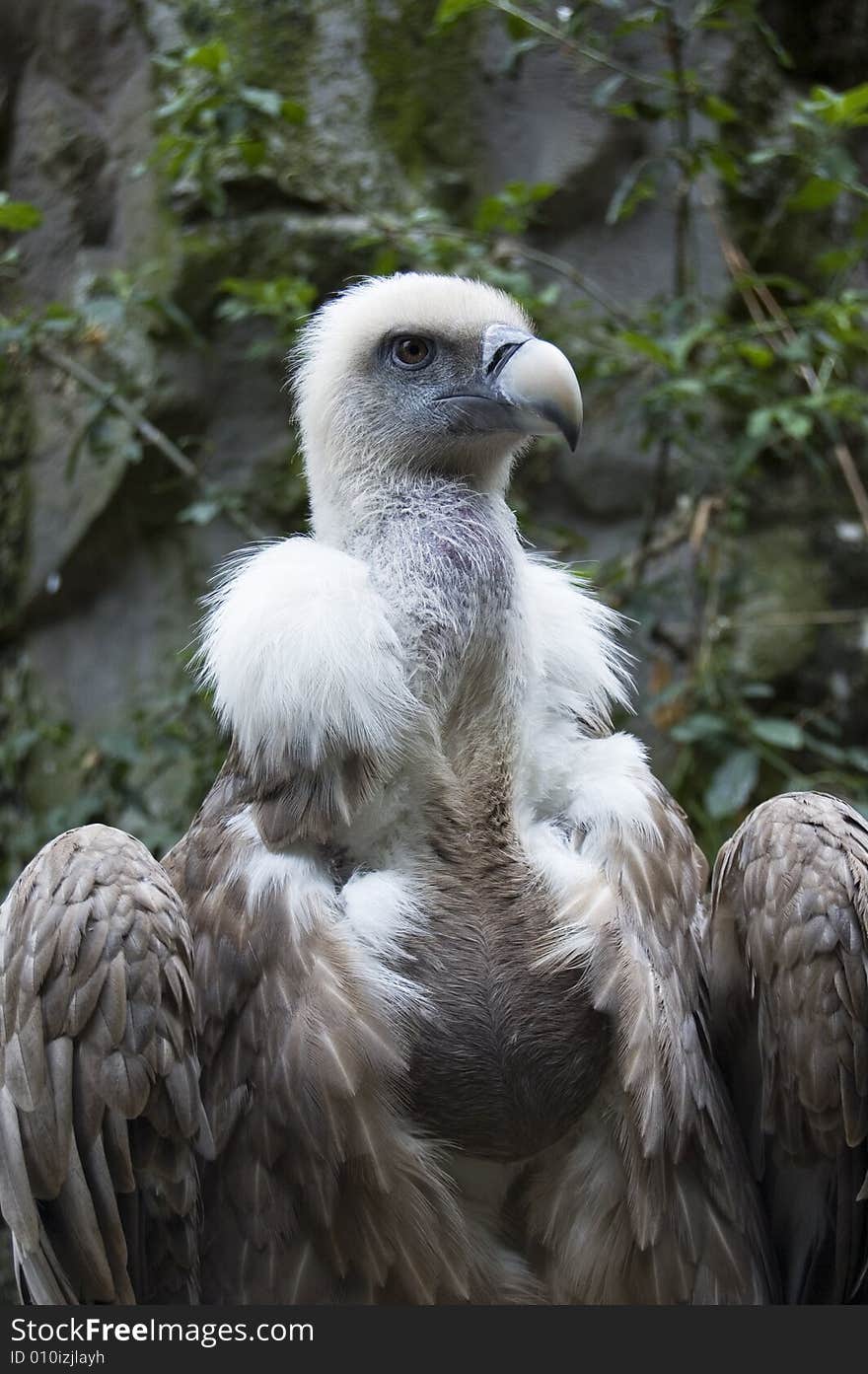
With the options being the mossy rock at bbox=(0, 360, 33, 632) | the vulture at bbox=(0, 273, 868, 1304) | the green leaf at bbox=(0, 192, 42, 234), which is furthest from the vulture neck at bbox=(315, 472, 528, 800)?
the mossy rock at bbox=(0, 360, 33, 632)

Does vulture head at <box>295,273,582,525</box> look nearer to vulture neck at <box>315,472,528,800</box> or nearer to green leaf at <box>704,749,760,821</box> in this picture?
vulture neck at <box>315,472,528,800</box>

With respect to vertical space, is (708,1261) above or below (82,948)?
below

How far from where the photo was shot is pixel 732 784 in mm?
3238

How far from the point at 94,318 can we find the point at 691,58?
2.08 metres

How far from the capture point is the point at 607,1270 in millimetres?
1964

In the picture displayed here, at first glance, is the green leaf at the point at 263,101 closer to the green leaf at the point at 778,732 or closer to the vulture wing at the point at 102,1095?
the green leaf at the point at 778,732

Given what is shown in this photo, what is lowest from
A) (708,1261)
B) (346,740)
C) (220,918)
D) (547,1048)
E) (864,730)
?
(864,730)

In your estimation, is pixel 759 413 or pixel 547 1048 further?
pixel 759 413

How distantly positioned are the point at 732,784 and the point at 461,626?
1452 millimetres

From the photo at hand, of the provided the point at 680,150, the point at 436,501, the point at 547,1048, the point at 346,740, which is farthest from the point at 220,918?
the point at 680,150

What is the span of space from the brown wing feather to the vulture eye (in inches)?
29.8

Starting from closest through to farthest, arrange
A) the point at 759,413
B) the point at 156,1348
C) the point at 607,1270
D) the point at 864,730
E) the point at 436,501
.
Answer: the point at 156,1348
the point at 607,1270
the point at 436,501
the point at 759,413
the point at 864,730

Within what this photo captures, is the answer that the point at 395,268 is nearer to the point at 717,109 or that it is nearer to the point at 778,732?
the point at 717,109

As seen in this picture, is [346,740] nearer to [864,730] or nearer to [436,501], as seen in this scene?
[436,501]
